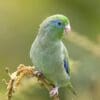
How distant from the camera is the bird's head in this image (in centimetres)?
111

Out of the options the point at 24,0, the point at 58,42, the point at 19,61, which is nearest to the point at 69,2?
the point at 24,0

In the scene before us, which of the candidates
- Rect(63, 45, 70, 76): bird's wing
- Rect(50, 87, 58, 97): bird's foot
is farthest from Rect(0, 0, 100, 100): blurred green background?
Rect(50, 87, 58, 97): bird's foot

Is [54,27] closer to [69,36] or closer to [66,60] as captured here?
[66,60]

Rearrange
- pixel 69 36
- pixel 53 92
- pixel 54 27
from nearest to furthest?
pixel 53 92, pixel 54 27, pixel 69 36

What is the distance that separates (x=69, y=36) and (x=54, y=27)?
1.97 ft

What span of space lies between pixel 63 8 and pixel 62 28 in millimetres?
823

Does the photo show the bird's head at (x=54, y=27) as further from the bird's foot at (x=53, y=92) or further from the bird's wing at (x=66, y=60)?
the bird's foot at (x=53, y=92)

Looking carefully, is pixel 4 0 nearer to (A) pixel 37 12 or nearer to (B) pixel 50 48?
(A) pixel 37 12

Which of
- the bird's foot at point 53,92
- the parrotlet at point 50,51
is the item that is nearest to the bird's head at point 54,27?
the parrotlet at point 50,51

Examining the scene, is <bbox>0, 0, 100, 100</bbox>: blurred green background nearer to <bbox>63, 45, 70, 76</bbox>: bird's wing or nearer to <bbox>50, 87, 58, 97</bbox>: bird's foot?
<bbox>63, 45, 70, 76</bbox>: bird's wing

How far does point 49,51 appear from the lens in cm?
117

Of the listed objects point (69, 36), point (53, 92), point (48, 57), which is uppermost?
point (69, 36)

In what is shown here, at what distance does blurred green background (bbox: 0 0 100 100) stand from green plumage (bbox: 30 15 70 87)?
49 cm

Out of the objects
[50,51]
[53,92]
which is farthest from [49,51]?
[53,92]
